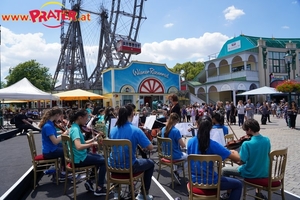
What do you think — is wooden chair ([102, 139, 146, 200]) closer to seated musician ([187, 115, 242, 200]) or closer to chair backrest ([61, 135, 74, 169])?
chair backrest ([61, 135, 74, 169])

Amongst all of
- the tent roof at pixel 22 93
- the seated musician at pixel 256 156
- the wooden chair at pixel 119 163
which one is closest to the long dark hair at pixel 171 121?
the wooden chair at pixel 119 163

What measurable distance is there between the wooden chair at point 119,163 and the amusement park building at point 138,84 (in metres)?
20.1

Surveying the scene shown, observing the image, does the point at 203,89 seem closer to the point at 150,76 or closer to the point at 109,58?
the point at 150,76

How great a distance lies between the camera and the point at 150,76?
85.3 feet

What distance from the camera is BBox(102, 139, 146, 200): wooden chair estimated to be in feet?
10.3

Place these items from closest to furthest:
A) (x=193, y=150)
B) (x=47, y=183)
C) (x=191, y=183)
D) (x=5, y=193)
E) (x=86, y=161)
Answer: (x=191, y=183) → (x=193, y=150) → (x=5, y=193) → (x=86, y=161) → (x=47, y=183)

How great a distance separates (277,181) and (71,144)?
3.11 m

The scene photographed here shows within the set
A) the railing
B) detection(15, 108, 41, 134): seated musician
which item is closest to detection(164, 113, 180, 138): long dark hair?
detection(15, 108, 41, 134): seated musician

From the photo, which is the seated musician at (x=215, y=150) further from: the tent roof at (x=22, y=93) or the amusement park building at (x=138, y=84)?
the amusement park building at (x=138, y=84)

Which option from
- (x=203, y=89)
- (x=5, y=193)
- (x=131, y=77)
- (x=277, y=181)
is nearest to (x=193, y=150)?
(x=277, y=181)

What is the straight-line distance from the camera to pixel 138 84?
2525 centimetres

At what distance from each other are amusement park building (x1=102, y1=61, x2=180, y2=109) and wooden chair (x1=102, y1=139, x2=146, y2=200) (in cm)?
2010

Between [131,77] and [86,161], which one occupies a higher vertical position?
[131,77]

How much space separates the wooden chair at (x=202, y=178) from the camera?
8.68 feet
